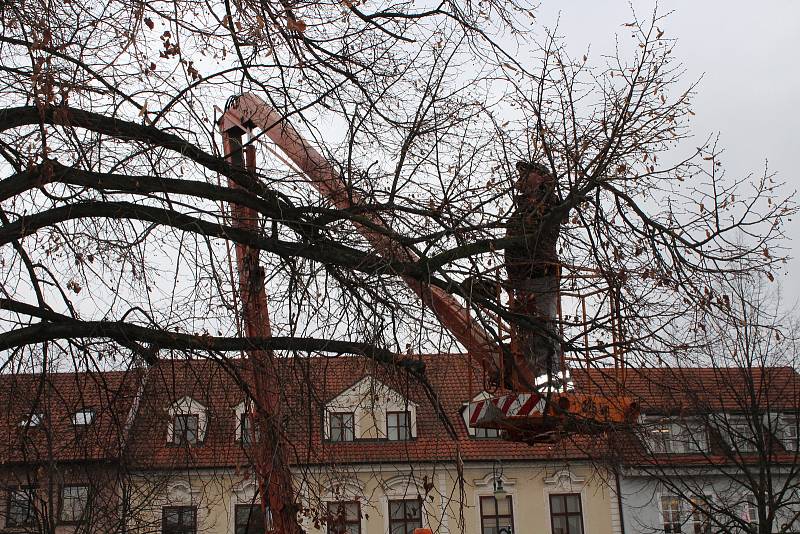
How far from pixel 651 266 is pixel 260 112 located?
3223 millimetres

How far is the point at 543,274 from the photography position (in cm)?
736

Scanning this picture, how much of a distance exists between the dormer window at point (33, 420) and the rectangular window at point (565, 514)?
22.4m

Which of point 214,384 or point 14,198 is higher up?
point 14,198

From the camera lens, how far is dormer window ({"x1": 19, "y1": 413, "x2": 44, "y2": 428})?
307 inches

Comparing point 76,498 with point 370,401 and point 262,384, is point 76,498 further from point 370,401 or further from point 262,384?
point 370,401

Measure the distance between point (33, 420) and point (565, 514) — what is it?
22714 millimetres

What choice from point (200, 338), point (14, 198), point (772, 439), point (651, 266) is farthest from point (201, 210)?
point (772, 439)

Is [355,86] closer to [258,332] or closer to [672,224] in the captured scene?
[258,332]

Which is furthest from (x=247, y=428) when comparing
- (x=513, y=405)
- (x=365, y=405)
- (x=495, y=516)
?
(x=495, y=516)

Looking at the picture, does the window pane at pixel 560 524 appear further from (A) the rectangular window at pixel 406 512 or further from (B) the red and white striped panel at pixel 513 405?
(B) the red and white striped panel at pixel 513 405

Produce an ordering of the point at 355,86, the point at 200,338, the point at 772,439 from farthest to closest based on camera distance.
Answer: the point at 772,439, the point at 355,86, the point at 200,338

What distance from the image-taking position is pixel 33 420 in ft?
26.2

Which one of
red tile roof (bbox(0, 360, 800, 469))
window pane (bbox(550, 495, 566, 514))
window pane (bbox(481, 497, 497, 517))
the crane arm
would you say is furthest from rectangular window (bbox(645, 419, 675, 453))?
window pane (bbox(550, 495, 566, 514))

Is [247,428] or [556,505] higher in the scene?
[247,428]
